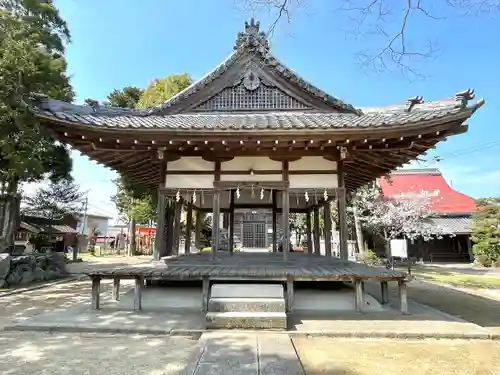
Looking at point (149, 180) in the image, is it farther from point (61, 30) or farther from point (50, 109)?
point (61, 30)

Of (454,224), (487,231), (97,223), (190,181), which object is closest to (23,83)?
(190,181)

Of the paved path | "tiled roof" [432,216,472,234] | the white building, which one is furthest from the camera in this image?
the white building

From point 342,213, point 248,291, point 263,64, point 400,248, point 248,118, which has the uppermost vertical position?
point 263,64

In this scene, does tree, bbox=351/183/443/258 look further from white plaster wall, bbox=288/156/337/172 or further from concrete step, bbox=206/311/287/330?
concrete step, bbox=206/311/287/330

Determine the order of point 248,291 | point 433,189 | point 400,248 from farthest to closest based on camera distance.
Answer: point 433,189 → point 400,248 → point 248,291

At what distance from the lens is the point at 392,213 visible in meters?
22.7

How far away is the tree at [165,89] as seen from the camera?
72.6 feet

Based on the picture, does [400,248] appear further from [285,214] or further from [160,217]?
[160,217]

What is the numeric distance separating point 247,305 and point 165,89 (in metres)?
19.9

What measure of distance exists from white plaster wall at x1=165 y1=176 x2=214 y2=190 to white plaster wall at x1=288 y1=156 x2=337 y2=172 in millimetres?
2202

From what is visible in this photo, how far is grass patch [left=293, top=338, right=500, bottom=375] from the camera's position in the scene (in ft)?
13.5

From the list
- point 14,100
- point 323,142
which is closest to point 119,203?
point 14,100

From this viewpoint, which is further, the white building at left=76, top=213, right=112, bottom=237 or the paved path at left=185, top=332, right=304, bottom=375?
the white building at left=76, top=213, right=112, bottom=237

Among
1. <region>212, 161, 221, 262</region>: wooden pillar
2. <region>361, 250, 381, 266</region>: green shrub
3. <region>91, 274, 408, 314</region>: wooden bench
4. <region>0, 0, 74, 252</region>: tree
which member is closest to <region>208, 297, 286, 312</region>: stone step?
<region>91, 274, 408, 314</region>: wooden bench
